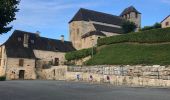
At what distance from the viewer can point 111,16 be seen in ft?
267

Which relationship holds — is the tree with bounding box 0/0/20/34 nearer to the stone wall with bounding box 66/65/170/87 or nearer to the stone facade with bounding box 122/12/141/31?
the stone wall with bounding box 66/65/170/87

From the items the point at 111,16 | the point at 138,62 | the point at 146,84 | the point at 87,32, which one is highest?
the point at 111,16

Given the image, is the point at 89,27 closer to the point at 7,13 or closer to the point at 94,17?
the point at 94,17

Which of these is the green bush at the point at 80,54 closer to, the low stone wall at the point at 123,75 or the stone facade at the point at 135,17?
the low stone wall at the point at 123,75

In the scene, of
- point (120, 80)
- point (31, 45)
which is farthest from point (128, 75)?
point (31, 45)

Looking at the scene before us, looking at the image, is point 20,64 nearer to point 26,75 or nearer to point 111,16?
point 26,75

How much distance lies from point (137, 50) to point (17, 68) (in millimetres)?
24984

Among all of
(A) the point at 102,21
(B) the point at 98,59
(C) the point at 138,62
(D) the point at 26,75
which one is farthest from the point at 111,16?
(C) the point at 138,62

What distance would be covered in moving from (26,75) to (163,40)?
1108 inches

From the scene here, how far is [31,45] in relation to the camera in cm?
6353

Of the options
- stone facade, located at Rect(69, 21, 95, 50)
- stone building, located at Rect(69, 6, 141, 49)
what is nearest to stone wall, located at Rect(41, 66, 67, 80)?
stone building, located at Rect(69, 6, 141, 49)

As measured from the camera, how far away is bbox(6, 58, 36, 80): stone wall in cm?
5655

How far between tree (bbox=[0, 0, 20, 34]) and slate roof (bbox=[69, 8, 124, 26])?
58.1 m

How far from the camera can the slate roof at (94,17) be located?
236 ft
